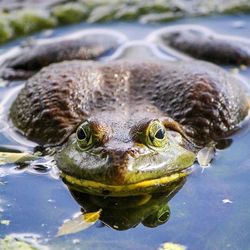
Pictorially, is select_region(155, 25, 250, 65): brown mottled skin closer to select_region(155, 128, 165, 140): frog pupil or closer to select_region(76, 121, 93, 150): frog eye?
select_region(155, 128, 165, 140): frog pupil

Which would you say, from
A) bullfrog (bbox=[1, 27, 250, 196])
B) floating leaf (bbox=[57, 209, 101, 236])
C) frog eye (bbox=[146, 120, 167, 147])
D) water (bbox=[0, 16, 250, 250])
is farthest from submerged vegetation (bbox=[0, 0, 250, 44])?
floating leaf (bbox=[57, 209, 101, 236])

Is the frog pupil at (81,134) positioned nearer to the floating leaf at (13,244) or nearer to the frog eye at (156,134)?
the frog eye at (156,134)

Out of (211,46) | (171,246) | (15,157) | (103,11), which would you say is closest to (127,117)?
(15,157)

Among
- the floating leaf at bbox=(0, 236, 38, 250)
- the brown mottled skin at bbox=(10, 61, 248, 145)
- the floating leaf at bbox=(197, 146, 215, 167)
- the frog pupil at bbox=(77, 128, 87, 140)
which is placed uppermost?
the frog pupil at bbox=(77, 128, 87, 140)

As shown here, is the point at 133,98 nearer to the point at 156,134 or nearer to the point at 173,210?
the point at 156,134

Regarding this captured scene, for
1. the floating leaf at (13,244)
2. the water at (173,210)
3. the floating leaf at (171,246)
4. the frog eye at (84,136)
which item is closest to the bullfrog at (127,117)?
the frog eye at (84,136)

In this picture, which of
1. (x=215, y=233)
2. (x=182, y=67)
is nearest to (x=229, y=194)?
(x=215, y=233)
